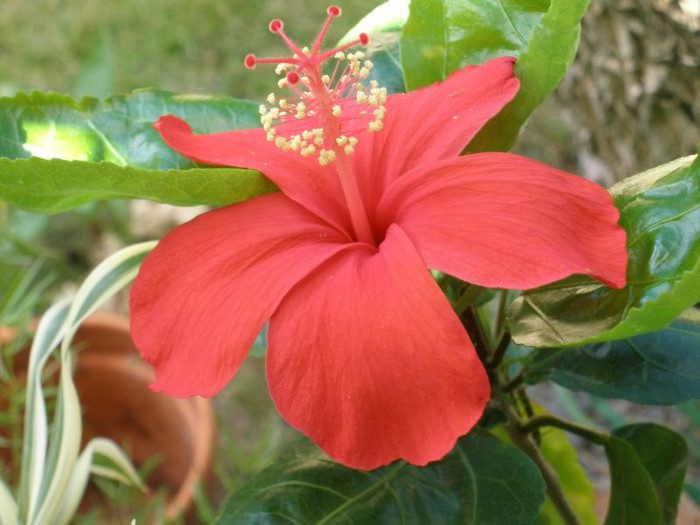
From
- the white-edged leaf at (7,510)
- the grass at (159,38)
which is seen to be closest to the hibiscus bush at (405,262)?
the white-edged leaf at (7,510)

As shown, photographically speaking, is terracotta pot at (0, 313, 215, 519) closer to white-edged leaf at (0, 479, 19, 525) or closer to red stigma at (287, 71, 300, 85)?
white-edged leaf at (0, 479, 19, 525)

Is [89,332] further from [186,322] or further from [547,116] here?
[547,116]

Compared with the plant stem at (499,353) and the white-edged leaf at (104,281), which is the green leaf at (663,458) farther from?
the white-edged leaf at (104,281)

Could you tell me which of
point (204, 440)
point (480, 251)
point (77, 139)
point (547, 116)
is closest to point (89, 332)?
point (204, 440)

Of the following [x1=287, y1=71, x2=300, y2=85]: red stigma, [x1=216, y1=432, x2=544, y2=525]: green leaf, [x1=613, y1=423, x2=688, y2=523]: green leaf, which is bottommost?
[x1=613, y1=423, x2=688, y2=523]: green leaf

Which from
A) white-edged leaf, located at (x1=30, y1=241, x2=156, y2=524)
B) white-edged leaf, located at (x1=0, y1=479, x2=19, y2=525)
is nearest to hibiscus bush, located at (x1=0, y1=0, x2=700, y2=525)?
white-edged leaf, located at (x1=30, y1=241, x2=156, y2=524)
